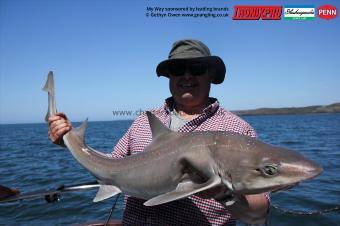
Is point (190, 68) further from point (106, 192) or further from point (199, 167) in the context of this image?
point (106, 192)

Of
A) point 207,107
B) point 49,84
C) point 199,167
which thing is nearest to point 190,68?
point 207,107

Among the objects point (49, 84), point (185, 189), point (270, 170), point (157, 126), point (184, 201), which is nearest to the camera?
point (270, 170)

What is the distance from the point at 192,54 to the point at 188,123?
863 millimetres

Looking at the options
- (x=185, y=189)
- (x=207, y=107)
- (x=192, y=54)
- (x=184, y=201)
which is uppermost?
(x=192, y=54)

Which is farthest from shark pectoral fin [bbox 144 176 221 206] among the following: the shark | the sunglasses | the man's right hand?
the man's right hand

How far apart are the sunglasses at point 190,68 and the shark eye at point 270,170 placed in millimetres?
1846

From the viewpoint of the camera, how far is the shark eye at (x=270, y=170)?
2915 mm

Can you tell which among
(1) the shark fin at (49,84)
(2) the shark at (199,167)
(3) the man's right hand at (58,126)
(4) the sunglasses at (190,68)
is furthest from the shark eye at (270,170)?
(1) the shark fin at (49,84)

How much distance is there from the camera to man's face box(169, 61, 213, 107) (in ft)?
14.6

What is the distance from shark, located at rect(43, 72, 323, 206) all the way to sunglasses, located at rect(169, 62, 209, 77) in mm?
1019

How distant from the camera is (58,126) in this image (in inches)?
174

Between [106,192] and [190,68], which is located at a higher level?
[190,68]

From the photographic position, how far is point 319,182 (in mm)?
13742

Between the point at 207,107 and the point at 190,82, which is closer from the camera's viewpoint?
the point at 207,107
